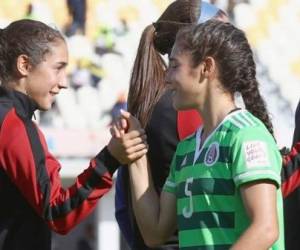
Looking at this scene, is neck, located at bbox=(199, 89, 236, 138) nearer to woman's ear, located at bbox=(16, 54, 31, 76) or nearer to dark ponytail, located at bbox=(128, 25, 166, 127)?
dark ponytail, located at bbox=(128, 25, 166, 127)

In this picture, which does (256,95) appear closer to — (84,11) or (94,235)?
(84,11)

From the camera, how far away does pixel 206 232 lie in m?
2.79

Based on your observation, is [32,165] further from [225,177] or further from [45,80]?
[225,177]

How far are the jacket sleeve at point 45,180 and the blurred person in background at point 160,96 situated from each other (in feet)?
0.84

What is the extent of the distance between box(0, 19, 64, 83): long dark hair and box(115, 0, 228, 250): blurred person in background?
1.02 ft

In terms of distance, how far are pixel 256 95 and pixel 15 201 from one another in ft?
2.61

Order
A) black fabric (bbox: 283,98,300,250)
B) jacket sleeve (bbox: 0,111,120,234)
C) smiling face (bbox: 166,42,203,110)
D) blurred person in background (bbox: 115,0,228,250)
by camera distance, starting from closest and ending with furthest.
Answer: smiling face (bbox: 166,42,203,110), jacket sleeve (bbox: 0,111,120,234), blurred person in background (bbox: 115,0,228,250), black fabric (bbox: 283,98,300,250)

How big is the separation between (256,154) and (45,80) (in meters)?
0.90

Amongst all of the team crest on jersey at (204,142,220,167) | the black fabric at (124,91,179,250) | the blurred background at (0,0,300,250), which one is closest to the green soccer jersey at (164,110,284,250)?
the team crest on jersey at (204,142,220,167)

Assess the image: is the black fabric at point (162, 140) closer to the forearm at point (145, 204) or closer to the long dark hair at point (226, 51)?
the forearm at point (145, 204)

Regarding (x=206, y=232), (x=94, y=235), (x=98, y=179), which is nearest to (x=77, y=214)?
(x=98, y=179)

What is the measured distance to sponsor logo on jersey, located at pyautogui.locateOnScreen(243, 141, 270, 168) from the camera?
8.86 feet

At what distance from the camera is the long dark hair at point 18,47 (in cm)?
337

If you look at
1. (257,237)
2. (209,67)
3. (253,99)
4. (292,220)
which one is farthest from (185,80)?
(292,220)
